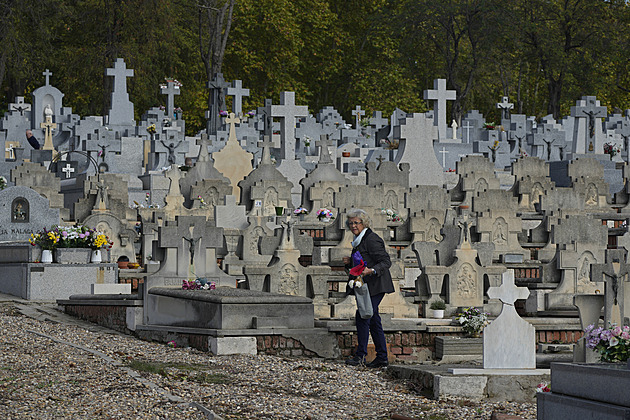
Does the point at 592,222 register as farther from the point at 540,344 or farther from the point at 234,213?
the point at 234,213

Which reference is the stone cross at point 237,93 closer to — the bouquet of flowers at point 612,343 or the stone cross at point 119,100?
the stone cross at point 119,100

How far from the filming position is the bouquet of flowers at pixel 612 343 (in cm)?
725

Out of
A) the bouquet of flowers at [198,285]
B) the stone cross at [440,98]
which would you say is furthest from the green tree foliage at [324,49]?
the bouquet of flowers at [198,285]

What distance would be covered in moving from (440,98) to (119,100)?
34.6 feet

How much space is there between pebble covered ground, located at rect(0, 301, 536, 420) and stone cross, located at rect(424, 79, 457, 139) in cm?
2389

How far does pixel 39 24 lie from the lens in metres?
40.2

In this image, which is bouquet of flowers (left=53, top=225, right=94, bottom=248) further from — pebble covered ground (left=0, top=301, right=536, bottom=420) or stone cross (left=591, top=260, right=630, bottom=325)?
stone cross (left=591, top=260, right=630, bottom=325)

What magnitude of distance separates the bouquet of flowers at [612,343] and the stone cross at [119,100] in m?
28.8

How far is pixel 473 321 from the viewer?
440 inches

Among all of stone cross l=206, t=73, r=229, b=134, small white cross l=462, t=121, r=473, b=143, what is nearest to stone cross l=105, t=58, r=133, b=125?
Answer: stone cross l=206, t=73, r=229, b=134

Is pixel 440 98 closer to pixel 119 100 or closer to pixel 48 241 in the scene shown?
pixel 119 100

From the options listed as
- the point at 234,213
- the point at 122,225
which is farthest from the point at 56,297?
the point at 234,213

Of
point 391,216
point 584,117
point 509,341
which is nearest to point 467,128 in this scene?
point 584,117

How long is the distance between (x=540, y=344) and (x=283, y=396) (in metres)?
3.53
